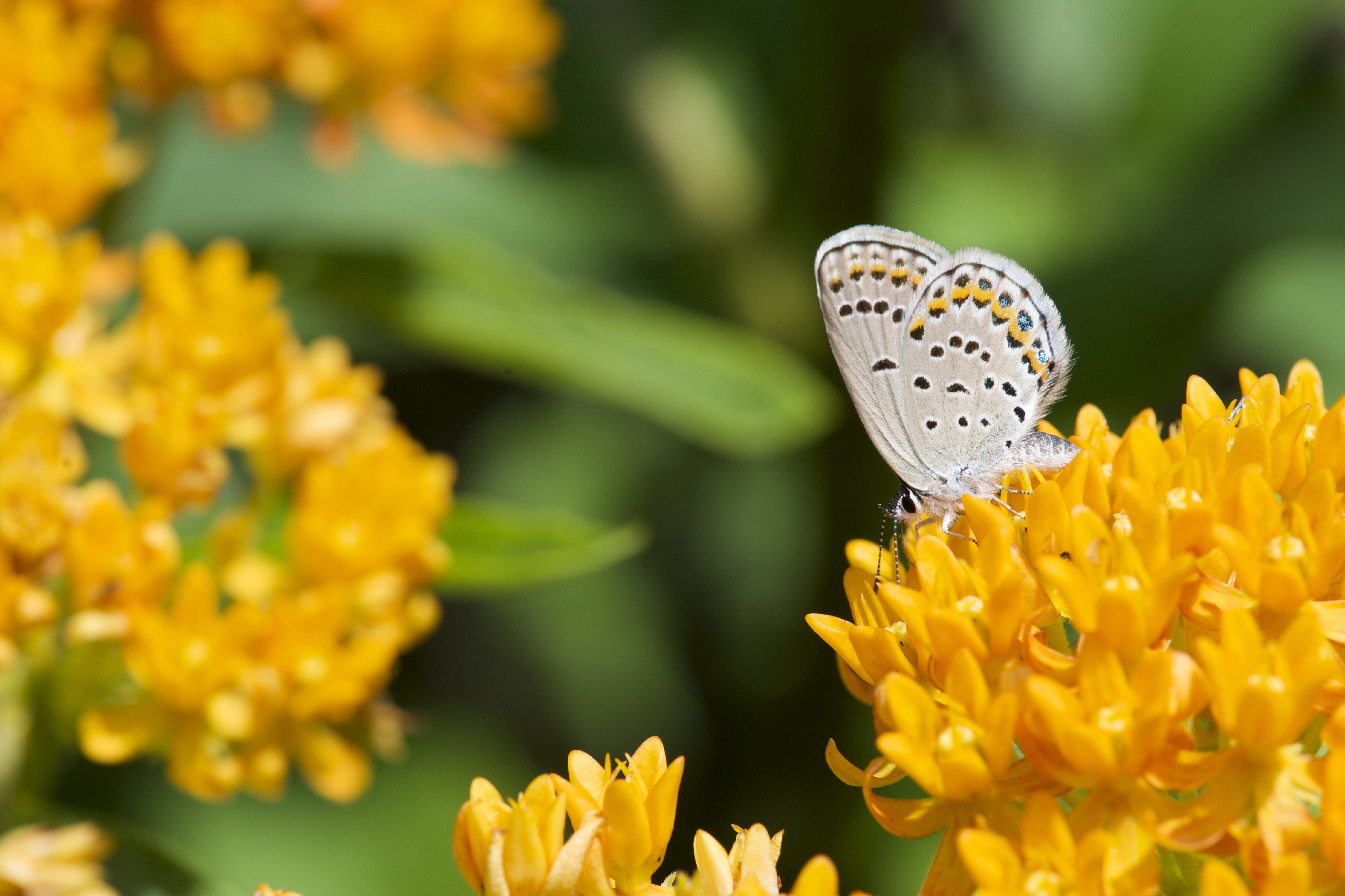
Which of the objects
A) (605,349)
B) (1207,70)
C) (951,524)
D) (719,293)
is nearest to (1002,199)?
(1207,70)

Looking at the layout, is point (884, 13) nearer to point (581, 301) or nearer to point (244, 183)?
point (581, 301)

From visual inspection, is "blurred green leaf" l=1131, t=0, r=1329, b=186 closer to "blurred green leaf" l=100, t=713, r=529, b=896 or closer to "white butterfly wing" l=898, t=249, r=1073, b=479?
"white butterfly wing" l=898, t=249, r=1073, b=479

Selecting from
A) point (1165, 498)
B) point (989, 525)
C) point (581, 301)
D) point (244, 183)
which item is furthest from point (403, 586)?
point (244, 183)

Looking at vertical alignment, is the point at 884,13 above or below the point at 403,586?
above

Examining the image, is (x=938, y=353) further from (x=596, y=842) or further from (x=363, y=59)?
(x=363, y=59)

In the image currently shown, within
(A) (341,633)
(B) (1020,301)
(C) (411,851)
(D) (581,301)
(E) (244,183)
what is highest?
(E) (244,183)

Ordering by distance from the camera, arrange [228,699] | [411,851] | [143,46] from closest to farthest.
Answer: [228,699] < [143,46] < [411,851]
